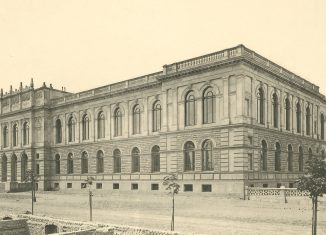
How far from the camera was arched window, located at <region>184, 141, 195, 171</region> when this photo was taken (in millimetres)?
38812

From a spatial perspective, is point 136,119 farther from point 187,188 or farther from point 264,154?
point 264,154

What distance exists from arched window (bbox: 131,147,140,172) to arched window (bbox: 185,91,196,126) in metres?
8.98

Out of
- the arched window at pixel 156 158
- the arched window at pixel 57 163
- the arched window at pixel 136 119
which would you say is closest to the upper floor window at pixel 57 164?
the arched window at pixel 57 163

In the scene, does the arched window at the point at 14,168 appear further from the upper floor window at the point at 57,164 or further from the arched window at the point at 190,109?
the arched window at the point at 190,109

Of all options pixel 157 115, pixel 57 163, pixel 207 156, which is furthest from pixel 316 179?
Result: pixel 57 163

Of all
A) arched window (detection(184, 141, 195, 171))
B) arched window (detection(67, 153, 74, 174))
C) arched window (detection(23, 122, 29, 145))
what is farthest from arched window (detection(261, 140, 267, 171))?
arched window (detection(23, 122, 29, 145))

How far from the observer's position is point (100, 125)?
51469 mm

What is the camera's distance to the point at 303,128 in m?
46.3

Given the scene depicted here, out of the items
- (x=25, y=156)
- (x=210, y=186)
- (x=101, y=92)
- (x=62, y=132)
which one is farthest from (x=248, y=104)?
(x=25, y=156)

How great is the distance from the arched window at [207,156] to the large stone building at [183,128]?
0.28 feet

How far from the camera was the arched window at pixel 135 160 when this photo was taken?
46.4 meters

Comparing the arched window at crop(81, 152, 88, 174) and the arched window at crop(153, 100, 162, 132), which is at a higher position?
the arched window at crop(153, 100, 162, 132)

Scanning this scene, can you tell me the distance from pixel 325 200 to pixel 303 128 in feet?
66.8

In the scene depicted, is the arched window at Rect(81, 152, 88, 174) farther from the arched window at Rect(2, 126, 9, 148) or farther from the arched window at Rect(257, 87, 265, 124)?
the arched window at Rect(257, 87, 265, 124)
